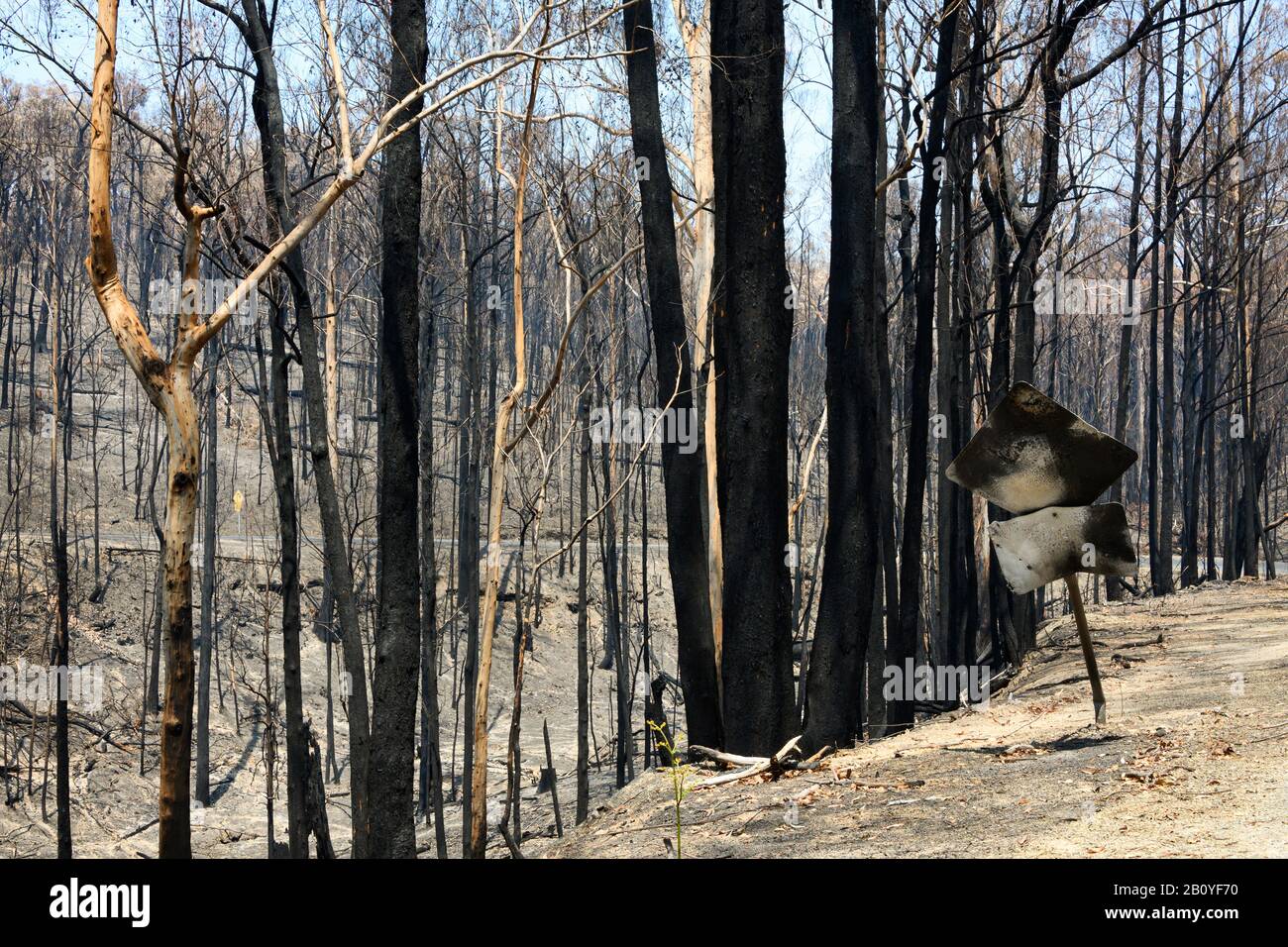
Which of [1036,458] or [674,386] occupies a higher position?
[674,386]

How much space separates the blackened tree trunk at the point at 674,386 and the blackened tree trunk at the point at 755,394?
976 mm

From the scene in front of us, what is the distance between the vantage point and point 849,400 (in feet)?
30.7

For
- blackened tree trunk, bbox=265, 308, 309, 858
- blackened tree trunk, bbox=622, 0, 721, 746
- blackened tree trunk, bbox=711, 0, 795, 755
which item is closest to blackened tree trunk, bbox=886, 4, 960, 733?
blackened tree trunk, bbox=622, 0, 721, 746

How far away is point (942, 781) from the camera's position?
20.9ft

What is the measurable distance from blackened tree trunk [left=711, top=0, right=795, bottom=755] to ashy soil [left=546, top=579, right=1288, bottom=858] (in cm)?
63

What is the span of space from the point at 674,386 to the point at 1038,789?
5.00m

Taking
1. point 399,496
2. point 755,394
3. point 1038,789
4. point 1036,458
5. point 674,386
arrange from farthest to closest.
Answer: point 674,386, point 399,496, point 755,394, point 1036,458, point 1038,789

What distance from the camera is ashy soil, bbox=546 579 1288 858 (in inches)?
189

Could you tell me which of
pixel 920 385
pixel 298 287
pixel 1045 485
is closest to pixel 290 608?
pixel 298 287

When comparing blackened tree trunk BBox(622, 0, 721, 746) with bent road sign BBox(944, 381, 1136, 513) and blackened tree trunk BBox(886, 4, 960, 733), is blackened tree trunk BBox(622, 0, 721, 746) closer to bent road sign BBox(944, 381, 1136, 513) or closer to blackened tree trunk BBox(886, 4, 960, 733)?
bent road sign BBox(944, 381, 1136, 513)

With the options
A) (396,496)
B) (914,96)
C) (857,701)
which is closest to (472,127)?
(914,96)

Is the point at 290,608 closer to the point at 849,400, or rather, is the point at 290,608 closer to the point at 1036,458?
the point at 849,400

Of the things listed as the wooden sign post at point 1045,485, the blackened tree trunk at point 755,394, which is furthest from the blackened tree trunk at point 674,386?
the wooden sign post at point 1045,485
